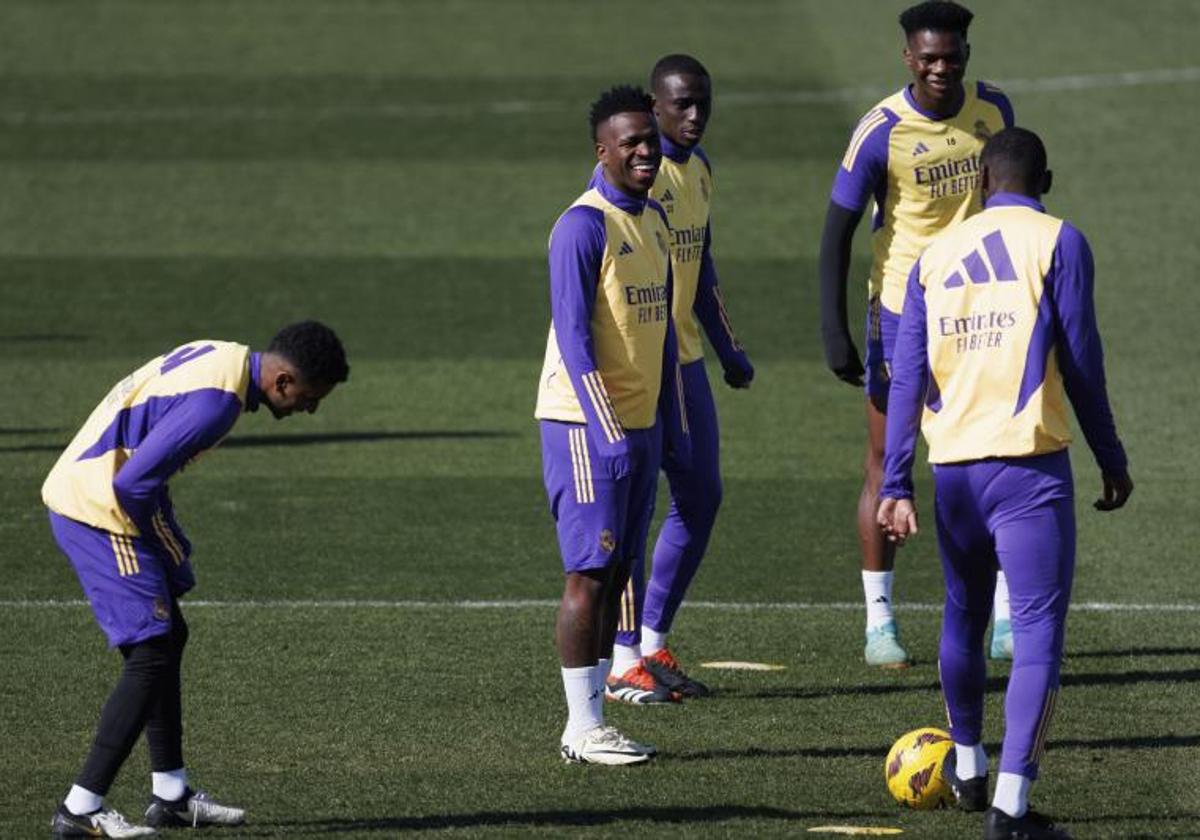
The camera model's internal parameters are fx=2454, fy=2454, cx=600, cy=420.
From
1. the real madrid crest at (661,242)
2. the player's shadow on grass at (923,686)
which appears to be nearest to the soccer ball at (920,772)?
the player's shadow on grass at (923,686)

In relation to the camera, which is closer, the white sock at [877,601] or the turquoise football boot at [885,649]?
the turquoise football boot at [885,649]

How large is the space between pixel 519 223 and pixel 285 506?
11070 mm

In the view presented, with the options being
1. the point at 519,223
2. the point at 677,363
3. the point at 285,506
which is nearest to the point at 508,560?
the point at 285,506

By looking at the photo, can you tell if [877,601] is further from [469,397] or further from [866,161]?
[469,397]

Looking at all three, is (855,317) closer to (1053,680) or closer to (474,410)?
(474,410)

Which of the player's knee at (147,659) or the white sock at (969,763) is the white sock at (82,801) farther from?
the white sock at (969,763)

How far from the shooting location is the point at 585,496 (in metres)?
8.98

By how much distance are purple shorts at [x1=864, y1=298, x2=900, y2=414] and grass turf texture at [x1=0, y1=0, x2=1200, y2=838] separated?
1.20 m

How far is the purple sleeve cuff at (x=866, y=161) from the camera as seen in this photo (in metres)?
10.5

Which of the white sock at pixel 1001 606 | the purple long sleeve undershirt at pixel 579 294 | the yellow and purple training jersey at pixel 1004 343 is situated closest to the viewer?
the yellow and purple training jersey at pixel 1004 343

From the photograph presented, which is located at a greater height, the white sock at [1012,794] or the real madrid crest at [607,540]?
the real madrid crest at [607,540]

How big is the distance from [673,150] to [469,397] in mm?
7813

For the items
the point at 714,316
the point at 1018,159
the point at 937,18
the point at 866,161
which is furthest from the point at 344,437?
the point at 1018,159

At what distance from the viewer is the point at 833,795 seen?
27.9 feet
